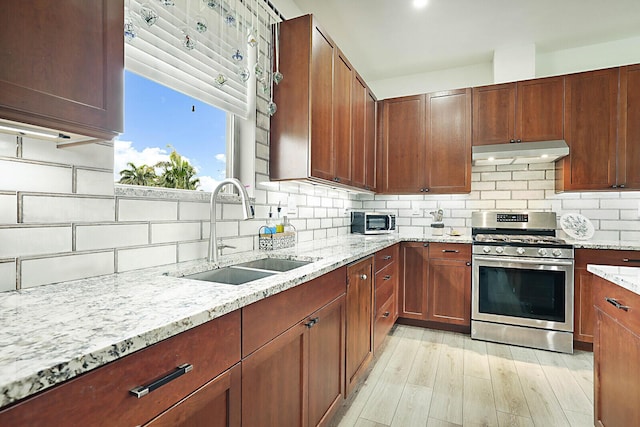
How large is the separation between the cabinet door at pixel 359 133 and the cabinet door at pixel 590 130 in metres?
1.88

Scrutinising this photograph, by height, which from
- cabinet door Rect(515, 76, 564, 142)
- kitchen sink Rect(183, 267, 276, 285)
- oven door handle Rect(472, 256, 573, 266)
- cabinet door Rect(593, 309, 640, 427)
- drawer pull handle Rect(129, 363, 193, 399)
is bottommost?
cabinet door Rect(593, 309, 640, 427)

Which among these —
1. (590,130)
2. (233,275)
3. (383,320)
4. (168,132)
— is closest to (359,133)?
(383,320)


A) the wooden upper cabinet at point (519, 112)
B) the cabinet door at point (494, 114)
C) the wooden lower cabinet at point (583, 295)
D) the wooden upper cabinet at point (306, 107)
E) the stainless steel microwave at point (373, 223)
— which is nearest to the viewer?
the wooden upper cabinet at point (306, 107)

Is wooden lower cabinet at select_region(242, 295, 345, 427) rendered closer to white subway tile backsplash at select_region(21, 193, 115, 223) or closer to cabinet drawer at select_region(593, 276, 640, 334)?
white subway tile backsplash at select_region(21, 193, 115, 223)

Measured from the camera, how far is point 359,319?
210 cm

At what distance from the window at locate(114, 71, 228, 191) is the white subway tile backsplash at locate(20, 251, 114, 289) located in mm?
388

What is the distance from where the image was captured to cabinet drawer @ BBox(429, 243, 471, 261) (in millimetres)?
3097

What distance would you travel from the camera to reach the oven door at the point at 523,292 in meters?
2.75

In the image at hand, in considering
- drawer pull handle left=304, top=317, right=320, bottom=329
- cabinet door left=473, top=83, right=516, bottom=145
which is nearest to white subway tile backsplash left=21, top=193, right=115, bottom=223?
→ drawer pull handle left=304, top=317, right=320, bottom=329

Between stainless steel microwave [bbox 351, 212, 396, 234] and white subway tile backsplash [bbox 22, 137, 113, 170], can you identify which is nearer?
white subway tile backsplash [bbox 22, 137, 113, 170]

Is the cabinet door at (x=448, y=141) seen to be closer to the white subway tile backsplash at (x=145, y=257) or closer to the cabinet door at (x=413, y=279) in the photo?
the cabinet door at (x=413, y=279)

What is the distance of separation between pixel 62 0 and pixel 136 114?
0.73 metres

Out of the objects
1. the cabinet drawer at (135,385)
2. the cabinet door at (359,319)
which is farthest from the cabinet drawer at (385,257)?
the cabinet drawer at (135,385)

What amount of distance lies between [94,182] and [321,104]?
60.4 inches
